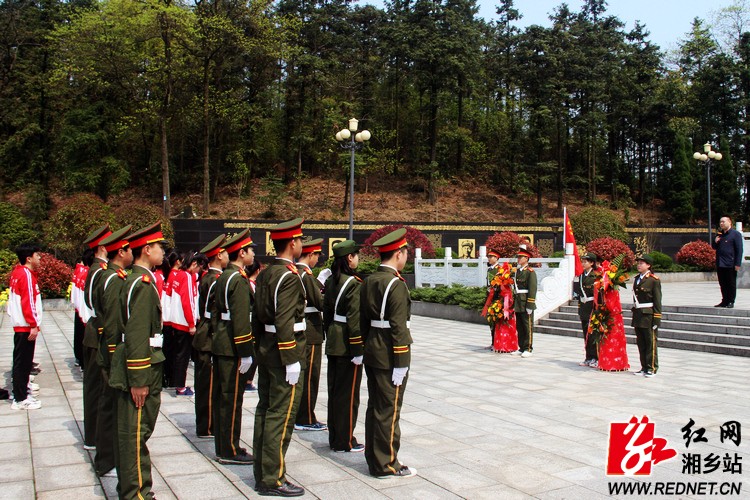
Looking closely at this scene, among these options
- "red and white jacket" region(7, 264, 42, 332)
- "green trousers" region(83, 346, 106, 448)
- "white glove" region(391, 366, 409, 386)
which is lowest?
"green trousers" region(83, 346, 106, 448)

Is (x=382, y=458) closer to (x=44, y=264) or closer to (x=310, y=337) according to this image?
(x=310, y=337)

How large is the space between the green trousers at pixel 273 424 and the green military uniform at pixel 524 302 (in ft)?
20.6

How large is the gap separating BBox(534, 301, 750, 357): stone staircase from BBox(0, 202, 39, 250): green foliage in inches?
881

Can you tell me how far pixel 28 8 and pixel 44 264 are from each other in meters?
24.4

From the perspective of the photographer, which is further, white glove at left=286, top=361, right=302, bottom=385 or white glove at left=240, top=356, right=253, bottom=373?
white glove at left=240, top=356, right=253, bottom=373

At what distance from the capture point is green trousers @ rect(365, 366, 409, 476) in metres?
4.26

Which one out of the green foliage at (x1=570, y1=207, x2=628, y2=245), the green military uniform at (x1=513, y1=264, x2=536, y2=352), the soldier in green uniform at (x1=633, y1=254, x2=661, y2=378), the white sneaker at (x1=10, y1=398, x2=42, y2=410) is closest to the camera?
the white sneaker at (x1=10, y1=398, x2=42, y2=410)

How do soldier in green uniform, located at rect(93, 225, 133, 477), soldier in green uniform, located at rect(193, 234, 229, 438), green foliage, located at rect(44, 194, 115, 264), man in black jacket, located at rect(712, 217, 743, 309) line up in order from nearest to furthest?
soldier in green uniform, located at rect(93, 225, 133, 477)
soldier in green uniform, located at rect(193, 234, 229, 438)
man in black jacket, located at rect(712, 217, 743, 309)
green foliage, located at rect(44, 194, 115, 264)

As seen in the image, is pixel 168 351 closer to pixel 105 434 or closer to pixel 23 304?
pixel 23 304

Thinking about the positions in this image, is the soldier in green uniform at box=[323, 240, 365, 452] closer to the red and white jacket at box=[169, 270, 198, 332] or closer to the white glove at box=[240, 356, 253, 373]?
the white glove at box=[240, 356, 253, 373]

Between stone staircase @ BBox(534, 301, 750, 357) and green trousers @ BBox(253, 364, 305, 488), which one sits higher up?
green trousers @ BBox(253, 364, 305, 488)

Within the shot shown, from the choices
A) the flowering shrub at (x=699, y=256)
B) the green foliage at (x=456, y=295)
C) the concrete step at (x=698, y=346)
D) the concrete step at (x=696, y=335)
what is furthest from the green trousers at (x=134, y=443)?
the flowering shrub at (x=699, y=256)

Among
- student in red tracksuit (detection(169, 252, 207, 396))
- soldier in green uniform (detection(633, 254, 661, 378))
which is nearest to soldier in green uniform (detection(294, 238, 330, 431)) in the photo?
student in red tracksuit (detection(169, 252, 207, 396))

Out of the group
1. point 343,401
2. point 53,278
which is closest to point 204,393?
point 343,401
